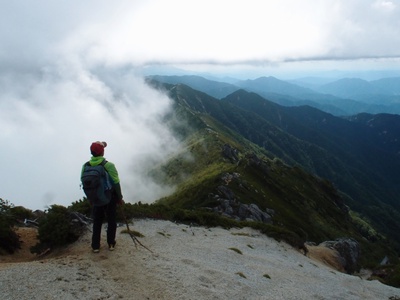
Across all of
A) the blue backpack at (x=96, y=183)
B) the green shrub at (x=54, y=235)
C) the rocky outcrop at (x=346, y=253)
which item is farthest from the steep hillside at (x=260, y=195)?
the blue backpack at (x=96, y=183)

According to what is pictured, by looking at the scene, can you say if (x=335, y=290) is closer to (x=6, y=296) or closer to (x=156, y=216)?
(x=156, y=216)

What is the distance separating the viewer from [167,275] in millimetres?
14617

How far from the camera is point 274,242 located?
3369 cm

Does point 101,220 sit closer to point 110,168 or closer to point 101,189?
point 101,189

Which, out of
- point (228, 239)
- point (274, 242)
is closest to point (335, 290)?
point (228, 239)

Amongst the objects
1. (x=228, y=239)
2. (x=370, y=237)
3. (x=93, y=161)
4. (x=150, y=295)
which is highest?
(x=93, y=161)

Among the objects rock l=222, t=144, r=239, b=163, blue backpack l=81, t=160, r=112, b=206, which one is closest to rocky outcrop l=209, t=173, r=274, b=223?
blue backpack l=81, t=160, r=112, b=206

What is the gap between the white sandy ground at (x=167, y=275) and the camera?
40.3 ft

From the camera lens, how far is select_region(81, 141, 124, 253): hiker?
14.0 meters

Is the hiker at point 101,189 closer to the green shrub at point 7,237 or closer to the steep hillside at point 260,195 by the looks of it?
the green shrub at point 7,237

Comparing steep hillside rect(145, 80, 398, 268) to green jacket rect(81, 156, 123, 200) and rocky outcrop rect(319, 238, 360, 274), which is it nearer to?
rocky outcrop rect(319, 238, 360, 274)

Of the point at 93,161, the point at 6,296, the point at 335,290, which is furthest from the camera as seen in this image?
the point at 335,290

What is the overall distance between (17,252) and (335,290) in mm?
19297

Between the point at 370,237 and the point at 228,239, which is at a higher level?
the point at 228,239
